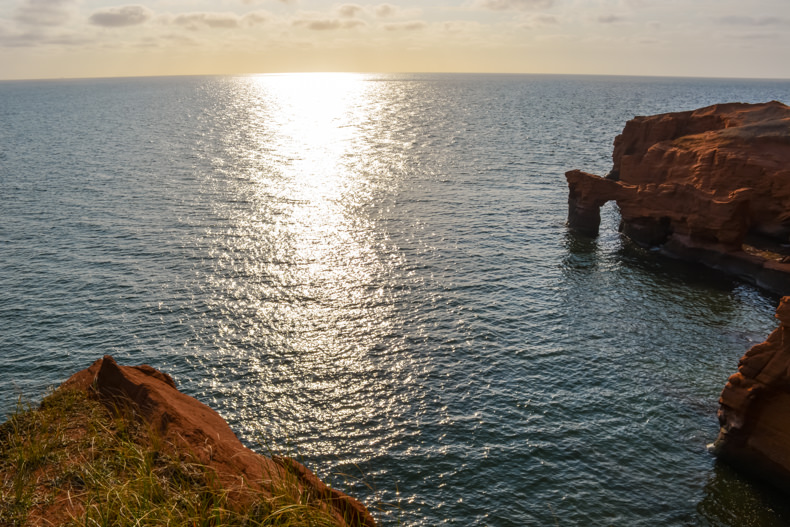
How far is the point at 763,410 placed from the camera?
22.7 meters

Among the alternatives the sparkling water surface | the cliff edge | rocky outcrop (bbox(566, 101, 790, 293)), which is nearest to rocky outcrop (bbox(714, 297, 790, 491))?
the sparkling water surface

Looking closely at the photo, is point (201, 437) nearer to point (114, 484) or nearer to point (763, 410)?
point (114, 484)

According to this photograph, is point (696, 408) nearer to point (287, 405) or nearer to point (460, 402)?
point (460, 402)

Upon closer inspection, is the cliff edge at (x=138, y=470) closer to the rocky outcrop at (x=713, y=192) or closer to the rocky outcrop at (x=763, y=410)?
the rocky outcrop at (x=763, y=410)

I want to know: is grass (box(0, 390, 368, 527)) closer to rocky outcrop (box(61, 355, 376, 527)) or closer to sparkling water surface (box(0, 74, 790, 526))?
rocky outcrop (box(61, 355, 376, 527))

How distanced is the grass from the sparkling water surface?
644 cm

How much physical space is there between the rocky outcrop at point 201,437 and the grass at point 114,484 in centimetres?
31

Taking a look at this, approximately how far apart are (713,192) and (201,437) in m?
44.2

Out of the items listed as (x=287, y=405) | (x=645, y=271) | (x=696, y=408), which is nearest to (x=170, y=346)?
(x=287, y=405)

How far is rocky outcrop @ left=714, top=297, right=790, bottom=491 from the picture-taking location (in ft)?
71.4

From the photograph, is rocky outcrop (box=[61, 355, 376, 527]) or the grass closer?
the grass

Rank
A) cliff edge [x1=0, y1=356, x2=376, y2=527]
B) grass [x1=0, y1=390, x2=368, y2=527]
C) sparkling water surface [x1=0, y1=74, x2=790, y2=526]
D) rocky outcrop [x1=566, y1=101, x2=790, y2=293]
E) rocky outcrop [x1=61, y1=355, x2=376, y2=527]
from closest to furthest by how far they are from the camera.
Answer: grass [x1=0, y1=390, x2=368, y2=527] < cliff edge [x1=0, y1=356, x2=376, y2=527] < rocky outcrop [x1=61, y1=355, x2=376, y2=527] < sparkling water surface [x1=0, y1=74, x2=790, y2=526] < rocky outcrop [x1=566, y1=101, x2=790, y2=293]

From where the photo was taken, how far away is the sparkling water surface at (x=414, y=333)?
76.1ft

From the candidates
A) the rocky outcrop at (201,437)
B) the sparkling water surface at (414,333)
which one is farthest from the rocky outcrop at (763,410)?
the rocky outcrop at (201,437)
